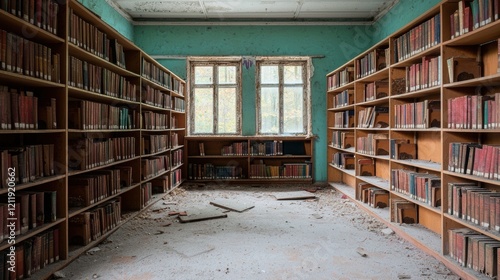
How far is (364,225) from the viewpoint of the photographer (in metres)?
4.33

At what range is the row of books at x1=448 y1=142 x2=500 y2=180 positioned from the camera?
2.57 meters

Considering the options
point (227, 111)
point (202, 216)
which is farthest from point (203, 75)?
point (202, 216)

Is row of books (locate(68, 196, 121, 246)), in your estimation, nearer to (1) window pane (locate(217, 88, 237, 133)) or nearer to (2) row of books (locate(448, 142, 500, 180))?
(2) row of books (locate(448, 142, 500, 180))

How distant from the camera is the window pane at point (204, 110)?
7727 millimetres

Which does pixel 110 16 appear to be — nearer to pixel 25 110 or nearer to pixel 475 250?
pixel 25 110

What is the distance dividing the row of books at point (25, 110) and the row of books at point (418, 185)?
12.4ft

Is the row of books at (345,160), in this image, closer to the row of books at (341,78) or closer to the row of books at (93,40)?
the row of books at (341,78)

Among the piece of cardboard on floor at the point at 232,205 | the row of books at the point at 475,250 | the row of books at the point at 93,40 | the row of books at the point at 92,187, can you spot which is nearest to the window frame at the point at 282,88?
the piece of cardboard on floor at the point at 232,205

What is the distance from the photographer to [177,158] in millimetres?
6949

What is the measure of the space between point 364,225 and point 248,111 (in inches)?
160

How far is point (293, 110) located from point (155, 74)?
3.46 m

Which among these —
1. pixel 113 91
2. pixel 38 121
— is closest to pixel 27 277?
pixel 38 121

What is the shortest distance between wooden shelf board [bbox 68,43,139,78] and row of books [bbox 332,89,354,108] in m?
3.76

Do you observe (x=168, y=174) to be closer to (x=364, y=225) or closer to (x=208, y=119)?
(x=208, y=119)
